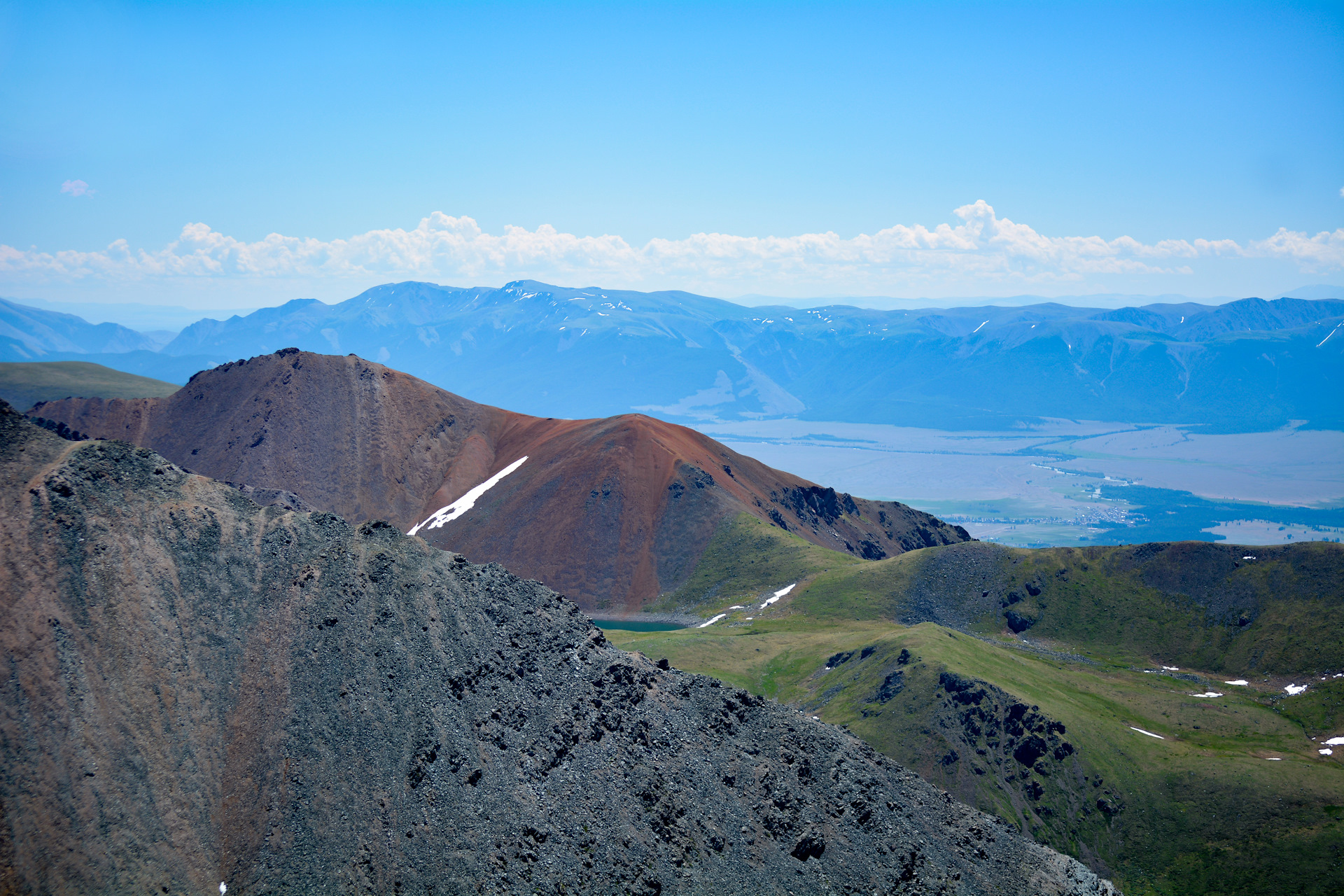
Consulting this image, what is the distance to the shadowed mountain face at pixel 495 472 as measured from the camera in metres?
153

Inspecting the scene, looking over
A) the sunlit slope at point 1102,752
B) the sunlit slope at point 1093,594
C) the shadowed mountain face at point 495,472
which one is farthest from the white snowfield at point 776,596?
the sunlit slope at point 1102,752

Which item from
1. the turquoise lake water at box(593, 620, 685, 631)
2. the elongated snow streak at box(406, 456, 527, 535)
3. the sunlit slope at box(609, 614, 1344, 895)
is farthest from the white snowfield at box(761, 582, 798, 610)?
the elongated snow streak at box(406, 456, 527, 535)

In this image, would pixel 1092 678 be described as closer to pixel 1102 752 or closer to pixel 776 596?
pixel 1102 752

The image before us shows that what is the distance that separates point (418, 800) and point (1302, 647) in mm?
104519

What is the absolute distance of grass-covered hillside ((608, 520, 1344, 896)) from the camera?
2889 inches

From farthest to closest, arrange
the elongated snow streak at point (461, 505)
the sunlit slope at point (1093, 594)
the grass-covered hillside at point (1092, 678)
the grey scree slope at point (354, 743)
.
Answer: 1. the elongated snow streak at point (461, 505)
2. the sunlit slope at point (1093, 594)
3. the grass-covered hillside at point (1092, 678)
4. the grey scree slope at point (354, 743)

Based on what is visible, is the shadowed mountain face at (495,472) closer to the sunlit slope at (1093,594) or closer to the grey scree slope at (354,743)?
the sunlit slope at (1093,594)

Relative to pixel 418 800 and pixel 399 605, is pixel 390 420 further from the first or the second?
pixel 418 800

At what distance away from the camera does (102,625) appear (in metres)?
52.3

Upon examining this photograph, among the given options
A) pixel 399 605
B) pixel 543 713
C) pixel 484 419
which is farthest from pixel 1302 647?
pixel 484 419

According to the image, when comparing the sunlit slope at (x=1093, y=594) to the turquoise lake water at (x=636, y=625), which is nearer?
the sunlit slope at (x=1093, y=594)

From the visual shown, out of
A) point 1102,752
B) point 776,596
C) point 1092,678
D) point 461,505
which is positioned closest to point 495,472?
point 461,505

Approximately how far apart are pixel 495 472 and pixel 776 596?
6937 centimetres

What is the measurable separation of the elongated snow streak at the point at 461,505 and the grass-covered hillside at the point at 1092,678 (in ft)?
157
